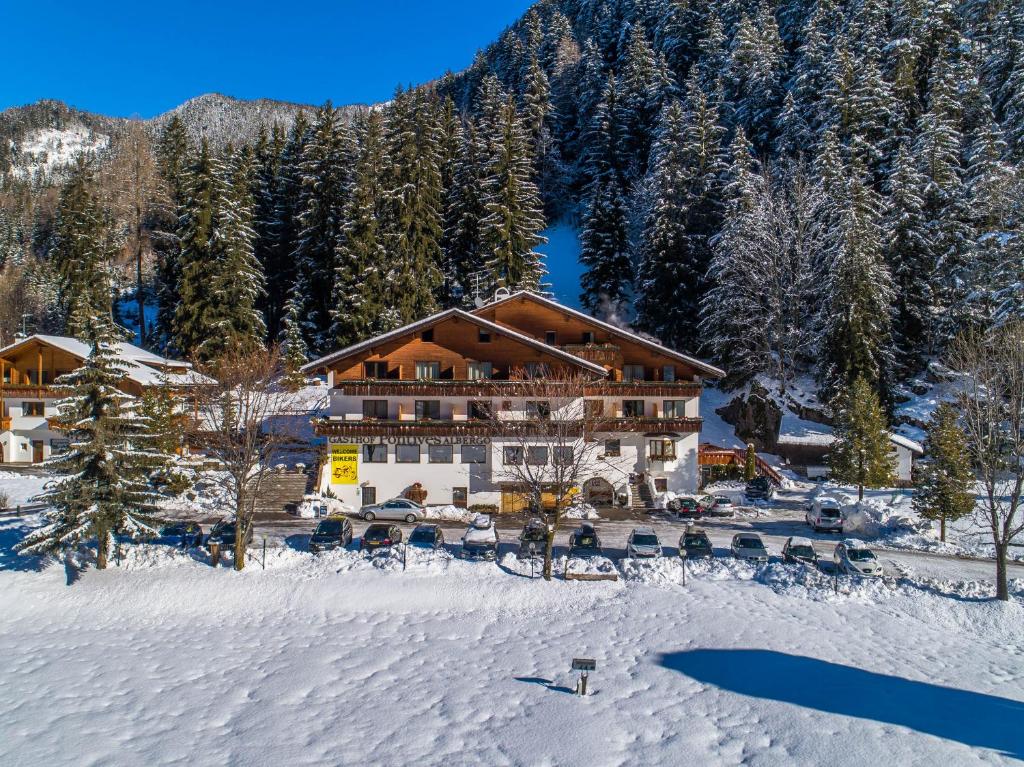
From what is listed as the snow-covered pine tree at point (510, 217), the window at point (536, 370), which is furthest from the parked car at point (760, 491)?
the snow-covered pine tree at point (510, 217)

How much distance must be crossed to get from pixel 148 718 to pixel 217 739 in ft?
7.19

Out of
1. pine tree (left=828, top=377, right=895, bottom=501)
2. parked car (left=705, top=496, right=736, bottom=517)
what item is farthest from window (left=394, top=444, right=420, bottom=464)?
pine tree (left=828, top=377, right=895, bottom=501)

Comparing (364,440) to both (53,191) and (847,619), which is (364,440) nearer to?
(847,619)

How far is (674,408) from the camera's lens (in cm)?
4144

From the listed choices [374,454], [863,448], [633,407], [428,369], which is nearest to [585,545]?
[374,454]

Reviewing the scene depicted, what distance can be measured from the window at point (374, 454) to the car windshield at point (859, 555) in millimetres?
24314

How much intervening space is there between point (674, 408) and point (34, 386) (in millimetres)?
44790

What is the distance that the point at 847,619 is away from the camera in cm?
2036

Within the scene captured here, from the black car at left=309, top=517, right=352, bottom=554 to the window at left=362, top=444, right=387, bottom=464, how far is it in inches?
391

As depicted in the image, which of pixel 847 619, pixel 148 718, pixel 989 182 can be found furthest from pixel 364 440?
pixel 989 182

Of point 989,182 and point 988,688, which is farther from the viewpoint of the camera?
point 989,182

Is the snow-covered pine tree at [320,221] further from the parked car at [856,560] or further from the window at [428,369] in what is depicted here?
the parked car at [856,560]

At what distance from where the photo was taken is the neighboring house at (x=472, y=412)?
123ft

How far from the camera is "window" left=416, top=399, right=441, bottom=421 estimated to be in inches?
1535
